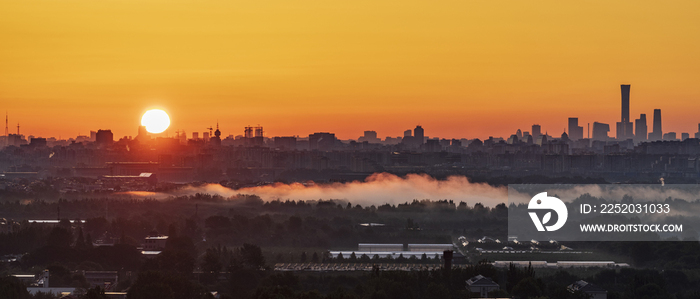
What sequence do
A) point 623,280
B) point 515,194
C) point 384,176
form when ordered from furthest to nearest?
point 384,176 < point 515,194 < point 623,280

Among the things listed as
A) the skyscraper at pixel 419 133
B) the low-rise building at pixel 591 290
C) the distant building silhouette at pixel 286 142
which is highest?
the skyscraper at pixel 419 133

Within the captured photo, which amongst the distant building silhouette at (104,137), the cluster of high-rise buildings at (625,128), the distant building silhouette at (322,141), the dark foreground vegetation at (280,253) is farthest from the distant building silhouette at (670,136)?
the dark foreground vegetation at (280,253)

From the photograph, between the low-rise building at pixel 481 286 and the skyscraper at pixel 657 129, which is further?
the skyscraper at pixel 657 129

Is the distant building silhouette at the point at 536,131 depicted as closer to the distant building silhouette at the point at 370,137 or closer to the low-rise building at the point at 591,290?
the distant building silhouette at the point at 370,137

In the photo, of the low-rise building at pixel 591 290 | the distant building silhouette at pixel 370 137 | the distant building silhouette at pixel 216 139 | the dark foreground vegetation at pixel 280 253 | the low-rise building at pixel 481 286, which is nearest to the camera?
the low-rise building at pixel 591 290

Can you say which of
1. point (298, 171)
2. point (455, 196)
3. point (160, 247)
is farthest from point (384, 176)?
point (160, 247)

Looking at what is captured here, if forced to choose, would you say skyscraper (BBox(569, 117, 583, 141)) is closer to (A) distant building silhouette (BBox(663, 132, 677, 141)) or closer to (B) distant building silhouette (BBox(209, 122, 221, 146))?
(A) distant building silhouette (BBox(663, 132, 677, 141))

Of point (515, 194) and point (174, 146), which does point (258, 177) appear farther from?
point (515, 194)
